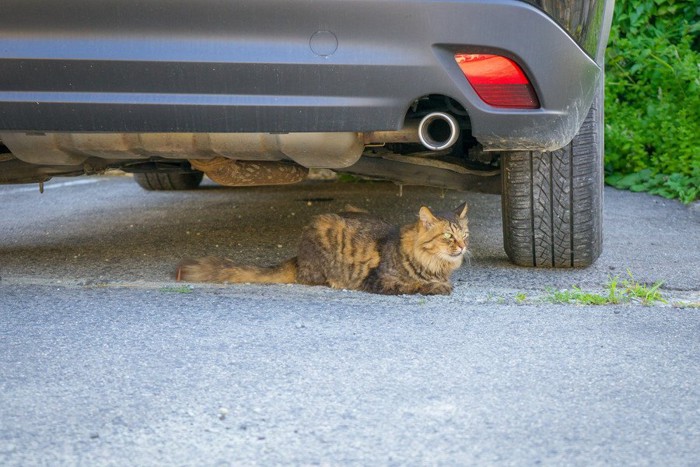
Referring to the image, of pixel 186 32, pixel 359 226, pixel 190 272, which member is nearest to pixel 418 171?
pixel 359 226

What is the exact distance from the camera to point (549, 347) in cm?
326

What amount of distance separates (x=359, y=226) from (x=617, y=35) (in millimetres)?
4123

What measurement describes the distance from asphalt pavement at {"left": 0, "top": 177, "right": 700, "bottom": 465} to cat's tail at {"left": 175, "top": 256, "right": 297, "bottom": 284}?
0.33ft

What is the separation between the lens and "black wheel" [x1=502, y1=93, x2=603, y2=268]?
13.9 ft

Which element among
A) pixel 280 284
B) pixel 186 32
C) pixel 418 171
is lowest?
pixel 280 284

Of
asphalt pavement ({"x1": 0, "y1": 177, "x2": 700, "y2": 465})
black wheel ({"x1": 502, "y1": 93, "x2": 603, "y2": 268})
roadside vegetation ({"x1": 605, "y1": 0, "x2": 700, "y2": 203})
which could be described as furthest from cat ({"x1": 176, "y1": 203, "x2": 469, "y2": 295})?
roadside vegetation ({"x1": 605, "y1": 0, "x2": 700, "y2": 203})

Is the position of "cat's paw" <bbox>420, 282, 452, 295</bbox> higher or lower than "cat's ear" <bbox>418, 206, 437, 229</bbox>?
lower

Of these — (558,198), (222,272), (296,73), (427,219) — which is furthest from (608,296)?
(222,272)

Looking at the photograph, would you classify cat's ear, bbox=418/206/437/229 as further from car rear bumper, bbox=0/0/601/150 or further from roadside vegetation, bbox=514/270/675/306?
car rear bumper, bbox=0/0/601/150

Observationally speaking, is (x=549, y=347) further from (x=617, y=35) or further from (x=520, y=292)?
(x=617, y=35)

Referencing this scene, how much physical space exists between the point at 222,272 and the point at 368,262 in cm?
62

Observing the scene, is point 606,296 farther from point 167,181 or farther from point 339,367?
point 167,181

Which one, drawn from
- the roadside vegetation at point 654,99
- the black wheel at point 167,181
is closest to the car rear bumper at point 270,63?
the roadside vegetation at point 654,99

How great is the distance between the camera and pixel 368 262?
4.40m
